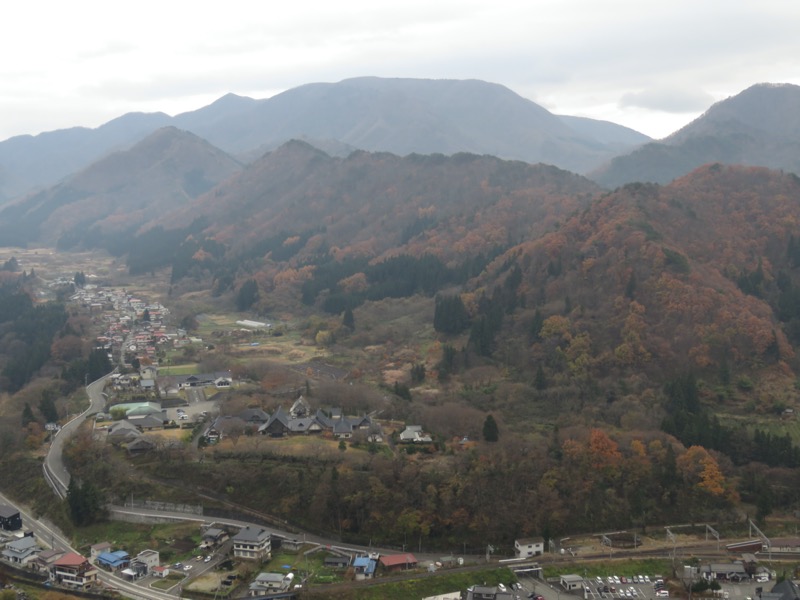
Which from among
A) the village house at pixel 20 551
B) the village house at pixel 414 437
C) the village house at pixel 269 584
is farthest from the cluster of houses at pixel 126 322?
the village house at pixel 269 584

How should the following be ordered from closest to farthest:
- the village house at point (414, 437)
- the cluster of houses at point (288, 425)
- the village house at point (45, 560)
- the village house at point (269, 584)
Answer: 1. the village house at point (269, 584)
2. the village house at point (45, 560)
3. the village house at point (414, 437)
4. the cluster of houses at point (288, 425)

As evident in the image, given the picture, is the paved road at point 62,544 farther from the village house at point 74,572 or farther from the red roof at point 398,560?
the red roof at point 398,560

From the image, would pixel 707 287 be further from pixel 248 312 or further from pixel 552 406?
pixel 248 312

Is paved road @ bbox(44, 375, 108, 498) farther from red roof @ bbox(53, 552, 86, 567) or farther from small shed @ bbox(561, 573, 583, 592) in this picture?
small shed @ bbox(561, 573, 583, 592)

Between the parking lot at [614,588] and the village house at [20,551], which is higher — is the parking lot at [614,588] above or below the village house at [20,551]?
below

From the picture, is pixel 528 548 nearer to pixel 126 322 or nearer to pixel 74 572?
pixel 74 572
